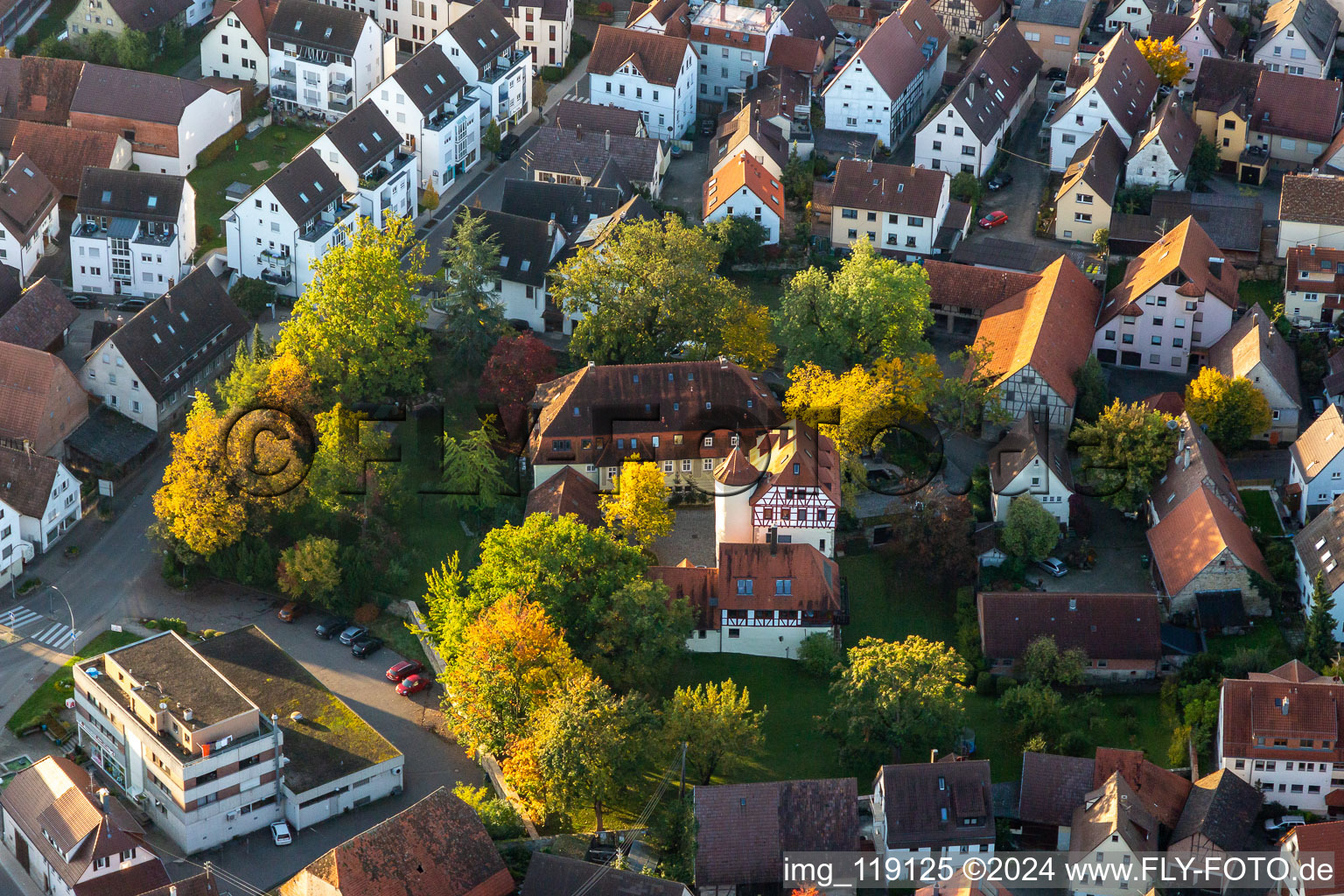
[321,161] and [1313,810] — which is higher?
[321,161]

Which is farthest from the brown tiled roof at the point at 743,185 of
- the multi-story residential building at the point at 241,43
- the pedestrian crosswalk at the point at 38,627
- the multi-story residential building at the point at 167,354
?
the pedestrian crosswalk at the point at 38,627

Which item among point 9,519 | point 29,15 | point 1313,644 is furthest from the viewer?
point 29,15

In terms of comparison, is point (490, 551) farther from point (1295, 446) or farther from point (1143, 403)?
point (1295, 446)

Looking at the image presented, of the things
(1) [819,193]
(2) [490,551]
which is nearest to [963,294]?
(1) [819,193]

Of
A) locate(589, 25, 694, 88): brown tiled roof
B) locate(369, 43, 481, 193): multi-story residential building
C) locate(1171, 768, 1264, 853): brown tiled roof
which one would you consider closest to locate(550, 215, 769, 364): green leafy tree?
locate(369, 43, 481, 193): multi-story residential building

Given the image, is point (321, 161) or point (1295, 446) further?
point (321, 161)

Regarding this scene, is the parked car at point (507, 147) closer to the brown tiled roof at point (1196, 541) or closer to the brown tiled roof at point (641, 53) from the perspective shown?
the brown tiled roof at point (641, 53)

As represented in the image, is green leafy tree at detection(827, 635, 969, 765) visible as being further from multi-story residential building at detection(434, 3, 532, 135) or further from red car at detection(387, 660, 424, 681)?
multi-story residential building at detection(434, 3, 532, 135)
